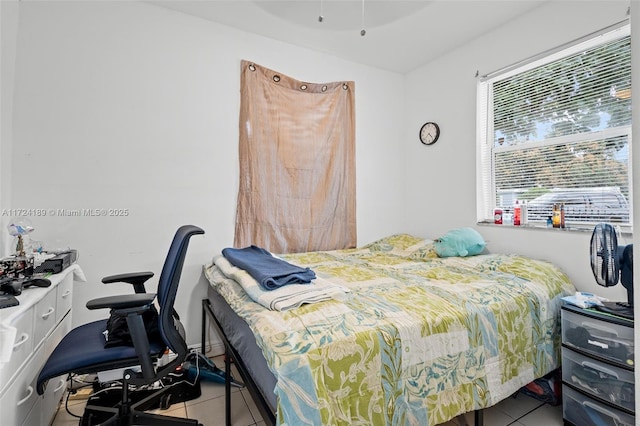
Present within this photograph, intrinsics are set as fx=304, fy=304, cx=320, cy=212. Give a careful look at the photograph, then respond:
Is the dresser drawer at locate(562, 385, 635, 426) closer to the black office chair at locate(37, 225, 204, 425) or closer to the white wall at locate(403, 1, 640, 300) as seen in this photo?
the white wall at locate(403, 1, 640, 300)

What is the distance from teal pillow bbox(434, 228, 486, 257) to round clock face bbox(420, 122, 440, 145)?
3.77 feet

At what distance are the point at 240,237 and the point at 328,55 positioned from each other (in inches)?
81.5

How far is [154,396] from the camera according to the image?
1799 millimetres

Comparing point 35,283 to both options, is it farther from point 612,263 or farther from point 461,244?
point 612,263

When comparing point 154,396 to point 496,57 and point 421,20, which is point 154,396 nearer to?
point 421,20

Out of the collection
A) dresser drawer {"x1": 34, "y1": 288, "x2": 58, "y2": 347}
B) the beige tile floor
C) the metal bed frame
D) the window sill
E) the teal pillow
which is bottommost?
the beige tile floor

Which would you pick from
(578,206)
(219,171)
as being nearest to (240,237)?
(219,171)

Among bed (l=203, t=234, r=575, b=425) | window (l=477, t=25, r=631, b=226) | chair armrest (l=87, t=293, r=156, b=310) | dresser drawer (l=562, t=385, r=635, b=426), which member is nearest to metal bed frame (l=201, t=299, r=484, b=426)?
bed (l=203, t=234, r=575, b=425)

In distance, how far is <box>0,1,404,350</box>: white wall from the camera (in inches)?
81.8

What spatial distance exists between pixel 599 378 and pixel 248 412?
191cm

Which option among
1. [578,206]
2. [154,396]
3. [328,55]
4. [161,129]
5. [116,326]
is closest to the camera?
[116,326]

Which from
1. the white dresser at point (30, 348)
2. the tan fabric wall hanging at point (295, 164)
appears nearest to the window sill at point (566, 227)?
the tan fabric wall hanging at point (295, 164)

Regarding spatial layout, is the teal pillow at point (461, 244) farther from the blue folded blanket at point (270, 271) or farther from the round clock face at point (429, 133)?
the blue folded blanket at point (270, 271)

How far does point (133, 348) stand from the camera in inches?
53.4
